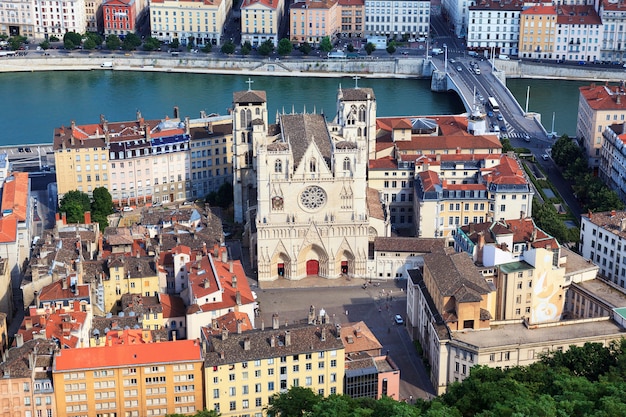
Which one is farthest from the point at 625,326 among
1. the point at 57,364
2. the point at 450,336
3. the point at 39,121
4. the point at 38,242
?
the point at 39,121

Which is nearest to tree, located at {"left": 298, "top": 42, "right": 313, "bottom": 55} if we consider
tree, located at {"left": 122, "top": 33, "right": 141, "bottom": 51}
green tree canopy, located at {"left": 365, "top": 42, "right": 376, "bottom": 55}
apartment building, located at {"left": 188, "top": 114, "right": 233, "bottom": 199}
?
green tree canopy, located at {"left": 365, "top": 42, "right": 376, "bottom": 55}

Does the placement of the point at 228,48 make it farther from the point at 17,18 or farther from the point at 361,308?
the point at 361,308

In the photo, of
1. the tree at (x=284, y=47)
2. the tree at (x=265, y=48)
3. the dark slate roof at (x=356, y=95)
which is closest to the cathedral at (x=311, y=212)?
the dark slate roof at (x=356, y=95)

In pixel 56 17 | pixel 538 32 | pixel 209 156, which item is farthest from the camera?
pixel 56 17

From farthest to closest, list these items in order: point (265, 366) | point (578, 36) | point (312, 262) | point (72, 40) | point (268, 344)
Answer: point (72, 40), point (578, 36), point (312, 262), point (268, 344), point (265, 366)

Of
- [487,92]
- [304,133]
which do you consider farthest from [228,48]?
[304,133]

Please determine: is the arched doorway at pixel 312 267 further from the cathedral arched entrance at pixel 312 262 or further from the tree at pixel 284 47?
the tree at pixel 284 47
